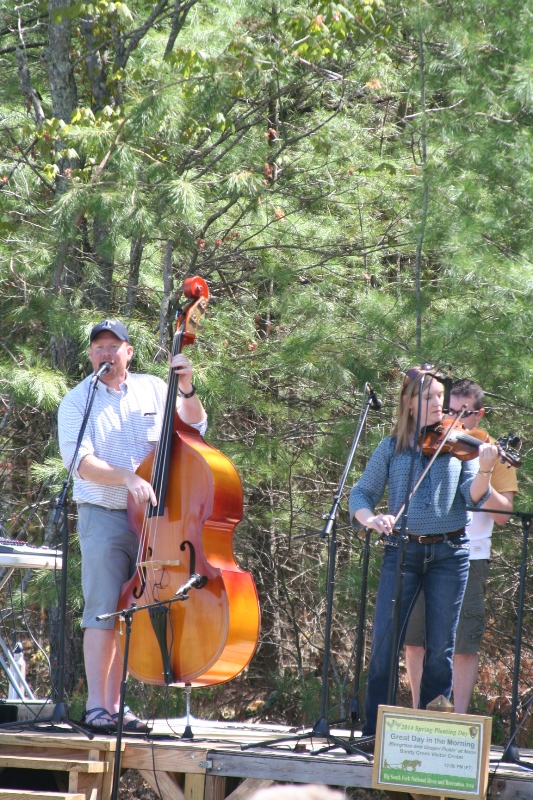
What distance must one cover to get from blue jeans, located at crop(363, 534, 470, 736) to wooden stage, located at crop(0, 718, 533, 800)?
317 millimetres

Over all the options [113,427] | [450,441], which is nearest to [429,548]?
[450,441]

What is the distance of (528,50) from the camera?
4.47 metres

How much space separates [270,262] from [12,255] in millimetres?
1652

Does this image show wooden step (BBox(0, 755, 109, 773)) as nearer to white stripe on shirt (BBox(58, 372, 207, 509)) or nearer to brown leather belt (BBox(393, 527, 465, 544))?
white stripe on shirt (BBox(58, 372, 207, 509))

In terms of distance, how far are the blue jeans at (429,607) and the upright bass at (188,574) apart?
1.64ft

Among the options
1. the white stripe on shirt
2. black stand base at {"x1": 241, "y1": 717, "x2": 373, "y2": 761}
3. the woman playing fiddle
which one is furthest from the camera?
the white stripe on shirt

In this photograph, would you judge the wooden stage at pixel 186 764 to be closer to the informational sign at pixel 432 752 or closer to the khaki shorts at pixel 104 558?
the informational sign at pixel 432 752

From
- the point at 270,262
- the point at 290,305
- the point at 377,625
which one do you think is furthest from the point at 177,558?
the point at 270,262

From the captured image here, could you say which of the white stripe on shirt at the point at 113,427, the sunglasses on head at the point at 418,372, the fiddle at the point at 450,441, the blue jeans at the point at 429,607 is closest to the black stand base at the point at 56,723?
the white stripe on shirt at the point at 113,427

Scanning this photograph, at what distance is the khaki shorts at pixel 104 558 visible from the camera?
3.96 m

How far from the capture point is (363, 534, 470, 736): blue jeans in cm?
370

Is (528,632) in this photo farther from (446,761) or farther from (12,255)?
(12,255)

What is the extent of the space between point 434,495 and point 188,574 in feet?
3.26

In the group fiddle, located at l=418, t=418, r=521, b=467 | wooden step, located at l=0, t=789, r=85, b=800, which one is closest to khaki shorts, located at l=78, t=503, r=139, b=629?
wooden step, located at l=0, t=789, r=85, b=800
